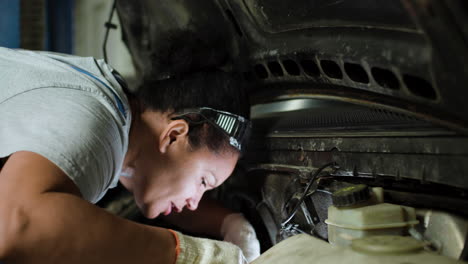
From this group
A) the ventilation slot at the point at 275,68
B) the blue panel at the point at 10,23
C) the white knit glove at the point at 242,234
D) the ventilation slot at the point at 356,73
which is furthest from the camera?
the blue panel at the point at 10,23

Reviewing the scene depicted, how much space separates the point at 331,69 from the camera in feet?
2.94

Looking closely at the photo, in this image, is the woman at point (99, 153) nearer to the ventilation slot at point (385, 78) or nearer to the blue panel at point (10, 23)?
the ventilation slot at point (385, 78)

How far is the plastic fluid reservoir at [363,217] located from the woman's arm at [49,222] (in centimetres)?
41

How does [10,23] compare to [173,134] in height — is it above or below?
above

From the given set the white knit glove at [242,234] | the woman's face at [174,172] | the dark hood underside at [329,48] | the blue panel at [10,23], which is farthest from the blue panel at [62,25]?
the white knit glove at [242,234]

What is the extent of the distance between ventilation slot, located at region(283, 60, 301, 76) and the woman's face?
1.17 ft

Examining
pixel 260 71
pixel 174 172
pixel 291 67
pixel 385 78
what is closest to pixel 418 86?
pixel 385 78

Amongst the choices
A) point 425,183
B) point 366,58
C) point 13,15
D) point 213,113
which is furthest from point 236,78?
point 13,15

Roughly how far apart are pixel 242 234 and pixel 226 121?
416mm

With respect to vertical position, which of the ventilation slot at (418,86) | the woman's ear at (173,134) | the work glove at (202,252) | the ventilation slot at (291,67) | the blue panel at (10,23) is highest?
the blue panel at (10,23)

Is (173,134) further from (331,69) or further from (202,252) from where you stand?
(331,69)

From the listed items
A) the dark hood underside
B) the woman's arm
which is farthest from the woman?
the dark hood underside

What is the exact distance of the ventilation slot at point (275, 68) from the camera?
3.47ft

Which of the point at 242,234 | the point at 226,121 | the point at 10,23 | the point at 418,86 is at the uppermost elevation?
the point at 10,23
